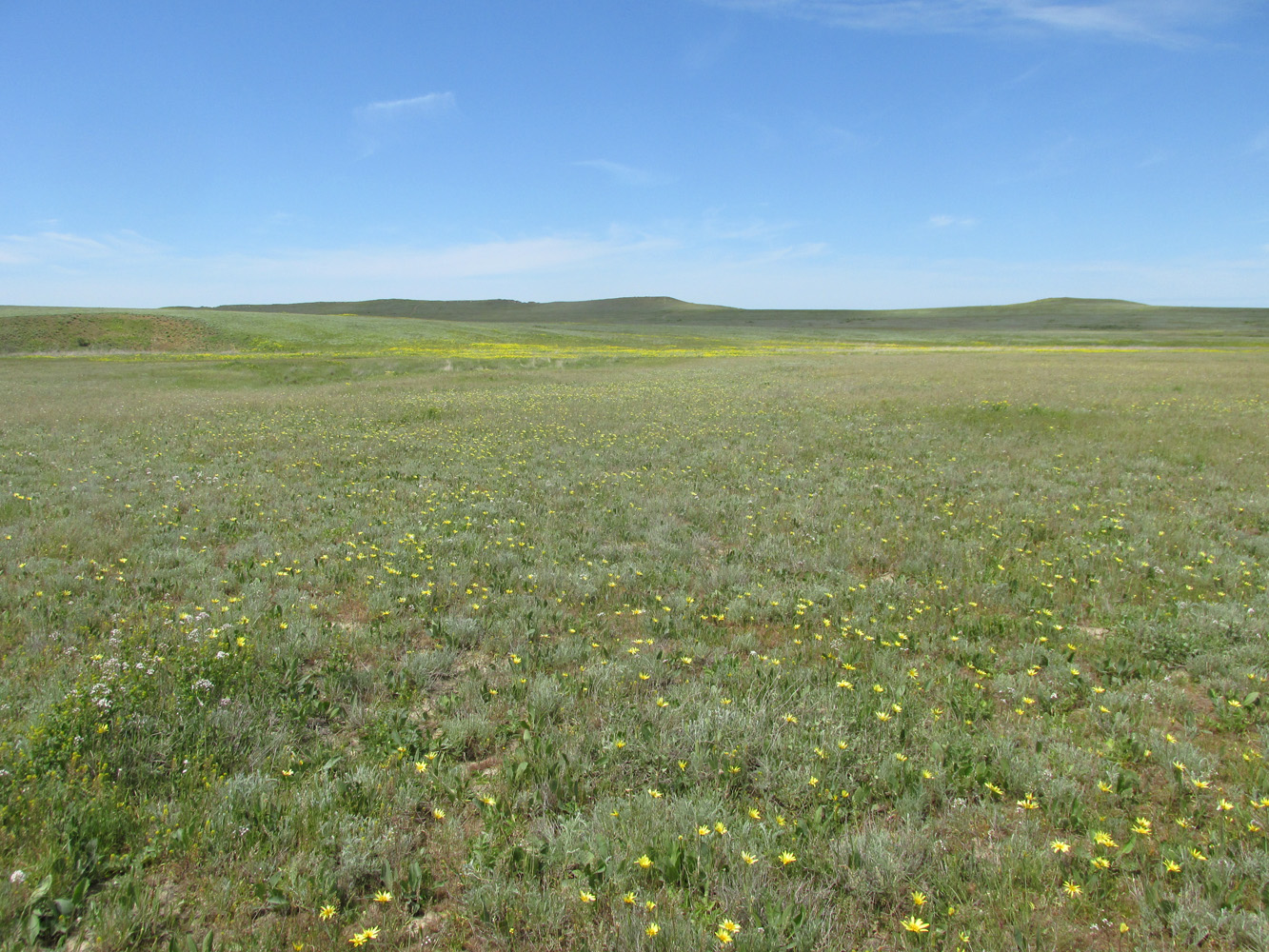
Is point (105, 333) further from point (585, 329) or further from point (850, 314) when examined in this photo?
point (850, 314)

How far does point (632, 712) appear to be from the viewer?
4957 mm

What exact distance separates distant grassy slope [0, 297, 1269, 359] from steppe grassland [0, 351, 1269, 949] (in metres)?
45.7

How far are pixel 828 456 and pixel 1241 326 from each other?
5113 inches

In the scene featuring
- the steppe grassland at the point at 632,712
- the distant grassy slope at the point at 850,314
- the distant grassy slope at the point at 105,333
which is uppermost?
the distant grassy slope at the point at 850,314

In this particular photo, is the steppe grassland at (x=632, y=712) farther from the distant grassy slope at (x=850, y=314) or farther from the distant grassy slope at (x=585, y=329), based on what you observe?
the distant grassy slope at (x=850, y=314)

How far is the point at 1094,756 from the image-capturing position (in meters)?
4.50

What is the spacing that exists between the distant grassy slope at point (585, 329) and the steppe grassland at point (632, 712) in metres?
45.7

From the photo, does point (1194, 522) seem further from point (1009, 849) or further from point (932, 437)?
point (1009, 849)

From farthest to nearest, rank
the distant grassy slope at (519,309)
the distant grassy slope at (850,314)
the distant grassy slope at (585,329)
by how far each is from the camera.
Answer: the distant grassy slope at (519,309) < the distant grassy slope at (850,314) < the distant grassy slope at (585,329)

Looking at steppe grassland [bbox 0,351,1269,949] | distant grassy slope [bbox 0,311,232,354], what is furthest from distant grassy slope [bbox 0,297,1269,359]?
steppe grassland [bbox 0,351,1269,949]

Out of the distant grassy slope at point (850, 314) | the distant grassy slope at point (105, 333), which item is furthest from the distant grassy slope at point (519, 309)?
the distant grassy slope at point (105, 333)

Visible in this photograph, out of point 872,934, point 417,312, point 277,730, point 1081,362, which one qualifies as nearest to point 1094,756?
point 872,934

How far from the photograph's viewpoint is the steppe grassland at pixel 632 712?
329 centimetres

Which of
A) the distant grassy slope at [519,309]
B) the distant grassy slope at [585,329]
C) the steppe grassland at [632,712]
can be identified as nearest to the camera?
the steppe grassland at [632,712]
